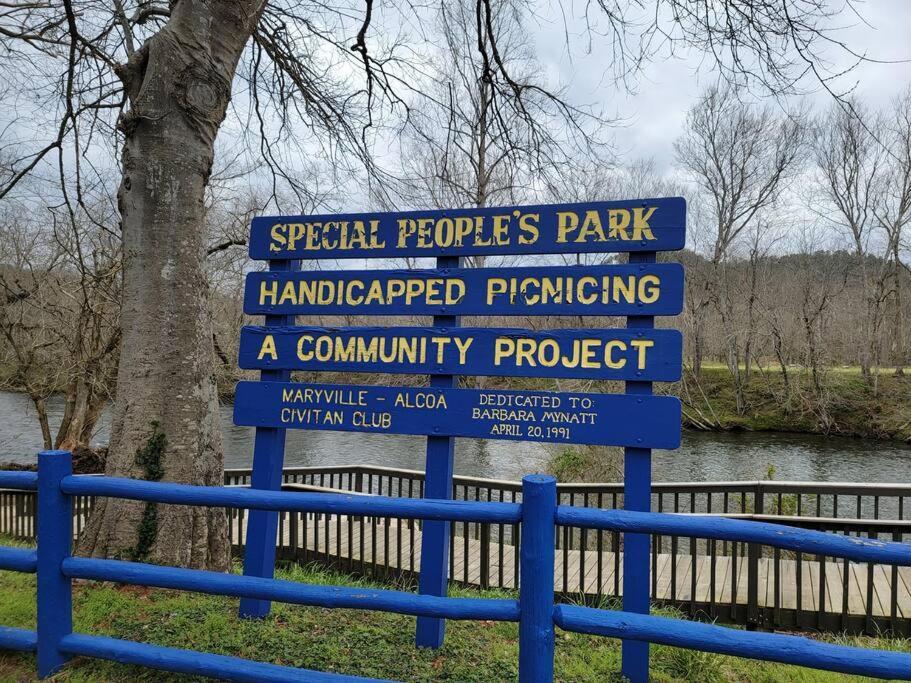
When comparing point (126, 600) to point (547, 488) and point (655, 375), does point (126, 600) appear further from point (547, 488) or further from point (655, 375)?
point (655, 375)

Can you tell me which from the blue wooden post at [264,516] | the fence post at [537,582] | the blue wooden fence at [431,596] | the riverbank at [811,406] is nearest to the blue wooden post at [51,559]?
the blue wooden fence at [431,596]

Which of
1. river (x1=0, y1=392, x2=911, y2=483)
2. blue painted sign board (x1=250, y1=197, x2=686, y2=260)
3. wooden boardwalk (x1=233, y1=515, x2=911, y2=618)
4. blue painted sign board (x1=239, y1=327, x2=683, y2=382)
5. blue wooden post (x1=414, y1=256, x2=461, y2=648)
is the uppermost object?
blue painted sign board (x1=250, y1=197, x2=686, y2=260)

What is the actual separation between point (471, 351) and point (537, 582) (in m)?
1.56

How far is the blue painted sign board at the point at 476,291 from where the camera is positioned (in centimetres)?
320

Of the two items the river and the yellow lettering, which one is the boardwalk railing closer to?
the yellow lettering

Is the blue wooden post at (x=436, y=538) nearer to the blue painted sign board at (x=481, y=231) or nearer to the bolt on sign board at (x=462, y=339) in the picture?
the bolt on sign board at (x=462, y=339)

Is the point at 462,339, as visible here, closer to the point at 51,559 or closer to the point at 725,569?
the point at 51,559

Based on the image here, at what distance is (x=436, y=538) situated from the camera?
3.36 m

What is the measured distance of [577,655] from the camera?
3246 mm

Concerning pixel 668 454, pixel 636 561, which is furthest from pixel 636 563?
pixel 668 454

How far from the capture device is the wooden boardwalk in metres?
4.93

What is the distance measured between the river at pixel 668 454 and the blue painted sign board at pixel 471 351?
32.9 feet

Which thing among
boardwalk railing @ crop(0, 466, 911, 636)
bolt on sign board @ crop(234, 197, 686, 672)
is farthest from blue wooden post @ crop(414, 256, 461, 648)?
boardwalk railing @ crop(0, 466, 911, 636)

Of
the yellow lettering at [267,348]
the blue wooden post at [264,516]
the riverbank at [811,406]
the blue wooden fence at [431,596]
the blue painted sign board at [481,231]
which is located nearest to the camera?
the blue wooden fence at [431,596]
